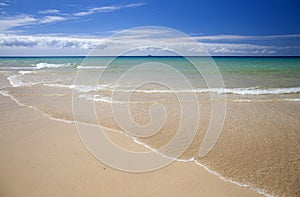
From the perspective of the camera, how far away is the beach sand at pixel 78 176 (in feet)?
11.8

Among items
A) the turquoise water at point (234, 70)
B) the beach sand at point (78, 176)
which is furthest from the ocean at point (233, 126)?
the turquoise water at point (234, 70)

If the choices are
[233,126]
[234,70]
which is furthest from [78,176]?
[234,70]

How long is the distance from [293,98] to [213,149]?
25.4 feet

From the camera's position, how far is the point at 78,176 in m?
3.98

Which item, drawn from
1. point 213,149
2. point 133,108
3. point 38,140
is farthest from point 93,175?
point 133,108

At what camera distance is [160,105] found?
9047 millimetres

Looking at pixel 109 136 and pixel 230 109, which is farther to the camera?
pixel 230 109

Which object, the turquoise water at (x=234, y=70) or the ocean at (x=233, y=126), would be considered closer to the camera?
the ocean at (x=233, y=126)

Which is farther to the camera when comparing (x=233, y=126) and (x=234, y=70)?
(x=234, y=70)

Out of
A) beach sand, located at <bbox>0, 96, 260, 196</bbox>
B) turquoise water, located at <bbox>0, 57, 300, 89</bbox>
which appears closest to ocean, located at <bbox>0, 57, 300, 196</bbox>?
beach sand, located at <bbox>0, 96, 260, 196</bbox>

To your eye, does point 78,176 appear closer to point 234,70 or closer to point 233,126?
point 233,126

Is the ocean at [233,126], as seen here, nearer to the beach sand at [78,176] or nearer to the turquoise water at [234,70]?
the beach sand at [78,176]

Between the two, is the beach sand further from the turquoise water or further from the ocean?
the turquoise water

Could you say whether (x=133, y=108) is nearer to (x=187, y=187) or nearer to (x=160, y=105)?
(x=160, y=105)
